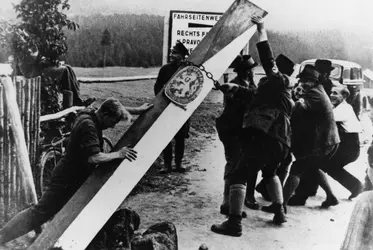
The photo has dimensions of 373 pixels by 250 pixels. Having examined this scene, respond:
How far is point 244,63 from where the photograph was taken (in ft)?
12.3

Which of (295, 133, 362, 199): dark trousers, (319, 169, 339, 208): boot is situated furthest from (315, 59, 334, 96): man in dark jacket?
(319, 169, 339, 208): boot

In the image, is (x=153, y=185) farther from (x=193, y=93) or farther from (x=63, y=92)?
(x=63, y=92)

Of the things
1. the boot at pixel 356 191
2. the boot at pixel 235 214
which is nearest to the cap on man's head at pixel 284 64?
the boot at pixel 235 214

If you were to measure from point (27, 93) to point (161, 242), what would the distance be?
1783 millimetres

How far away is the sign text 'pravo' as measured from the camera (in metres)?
3.81

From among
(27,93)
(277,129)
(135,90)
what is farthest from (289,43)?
(27,93)

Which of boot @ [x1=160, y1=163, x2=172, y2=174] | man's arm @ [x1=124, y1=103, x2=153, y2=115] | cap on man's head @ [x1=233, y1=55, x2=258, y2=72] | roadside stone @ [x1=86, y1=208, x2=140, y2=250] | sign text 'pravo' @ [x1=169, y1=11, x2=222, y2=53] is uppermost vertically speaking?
sign text 'pravo' @ [x1=169, y1=11, x2=222, y2=53]

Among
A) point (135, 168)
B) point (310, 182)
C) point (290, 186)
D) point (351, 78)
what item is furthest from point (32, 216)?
point (351, 78)

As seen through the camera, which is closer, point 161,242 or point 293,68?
point 161,242

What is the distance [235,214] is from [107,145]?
1.36 metres

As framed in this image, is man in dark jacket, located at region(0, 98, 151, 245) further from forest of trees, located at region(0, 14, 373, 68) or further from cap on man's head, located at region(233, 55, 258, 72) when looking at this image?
cap on man's head, located at region(233, 55, 258, 72)

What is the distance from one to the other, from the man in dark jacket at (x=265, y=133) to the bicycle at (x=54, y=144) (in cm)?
123

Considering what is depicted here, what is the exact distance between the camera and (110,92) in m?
3.84

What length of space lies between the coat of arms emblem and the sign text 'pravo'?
0.26m
